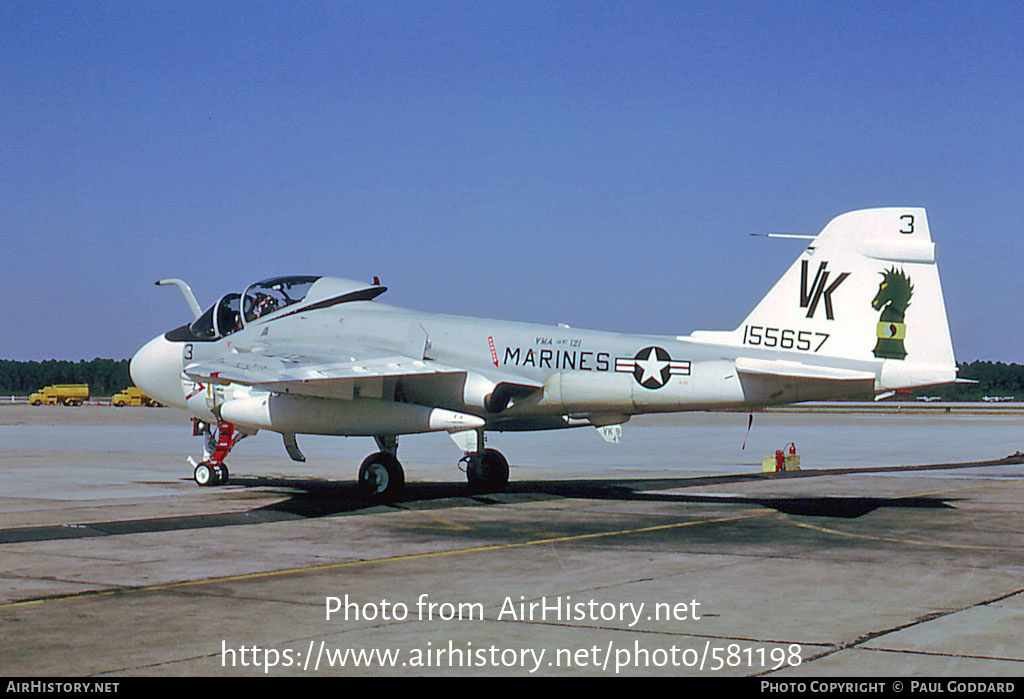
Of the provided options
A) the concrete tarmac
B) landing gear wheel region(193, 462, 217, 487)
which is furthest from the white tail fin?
landing gear wheel region(193, 462, 217, 487)

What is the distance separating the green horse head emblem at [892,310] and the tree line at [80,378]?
12720 centimetres

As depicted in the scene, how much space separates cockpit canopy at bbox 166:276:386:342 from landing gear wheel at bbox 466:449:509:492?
3.61 metres

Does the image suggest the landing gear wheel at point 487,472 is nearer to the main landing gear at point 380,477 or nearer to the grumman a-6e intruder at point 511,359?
the grumman a-6e intruder at point 511,359

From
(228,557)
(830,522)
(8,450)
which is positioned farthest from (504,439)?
(228,557)

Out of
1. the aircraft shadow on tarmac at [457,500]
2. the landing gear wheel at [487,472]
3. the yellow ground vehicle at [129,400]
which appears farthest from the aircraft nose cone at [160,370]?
the yellow ground vehicle at [129,400]

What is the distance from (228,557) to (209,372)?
571 centimetres

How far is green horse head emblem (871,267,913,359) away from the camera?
15.2 metres

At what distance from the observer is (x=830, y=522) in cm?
1510

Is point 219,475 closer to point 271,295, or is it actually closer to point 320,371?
point 271,295

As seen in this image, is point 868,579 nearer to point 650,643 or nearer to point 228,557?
point 650,643

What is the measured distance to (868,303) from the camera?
51.0 feet

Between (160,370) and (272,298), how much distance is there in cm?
265

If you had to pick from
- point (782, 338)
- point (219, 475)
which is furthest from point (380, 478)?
point (782, 338)

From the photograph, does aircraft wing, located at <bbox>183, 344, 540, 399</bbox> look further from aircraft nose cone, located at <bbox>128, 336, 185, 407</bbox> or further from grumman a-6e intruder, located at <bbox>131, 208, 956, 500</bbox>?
aircraft nose cone, located at <bbox>128, 336, 185, 407</bbox>
